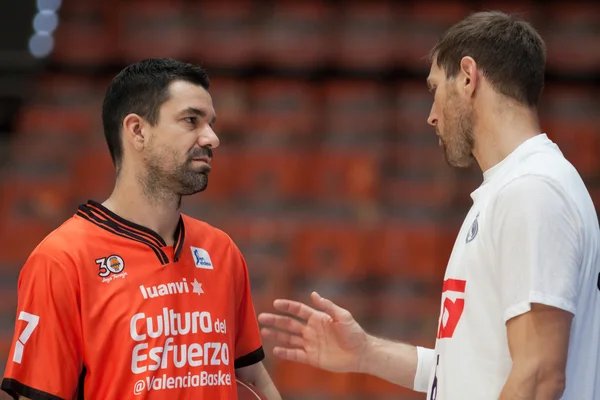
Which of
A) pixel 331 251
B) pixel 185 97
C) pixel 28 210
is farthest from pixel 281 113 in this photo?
pixel 185 97

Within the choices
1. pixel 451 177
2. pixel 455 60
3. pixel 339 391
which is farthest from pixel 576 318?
pixel 451 177

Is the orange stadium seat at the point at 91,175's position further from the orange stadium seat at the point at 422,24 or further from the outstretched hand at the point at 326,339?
the outstretched hand at the point at 326,339

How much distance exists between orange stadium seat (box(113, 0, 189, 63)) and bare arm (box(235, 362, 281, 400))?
438 cm

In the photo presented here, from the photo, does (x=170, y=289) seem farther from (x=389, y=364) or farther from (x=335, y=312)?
(x=389, y=364)

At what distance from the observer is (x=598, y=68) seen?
6578 mm

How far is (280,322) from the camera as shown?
108 inches

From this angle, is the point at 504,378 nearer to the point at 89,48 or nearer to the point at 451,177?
the point at 451,177

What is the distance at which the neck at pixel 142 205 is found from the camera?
2.48 metres

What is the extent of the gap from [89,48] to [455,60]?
4972 mm

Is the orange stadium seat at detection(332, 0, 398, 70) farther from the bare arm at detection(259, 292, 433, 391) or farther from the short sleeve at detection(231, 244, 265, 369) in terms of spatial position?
the short sleeve at detection(231, 244, 265, 369)

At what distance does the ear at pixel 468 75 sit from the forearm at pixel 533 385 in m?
0.79

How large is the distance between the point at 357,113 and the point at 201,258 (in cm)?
419

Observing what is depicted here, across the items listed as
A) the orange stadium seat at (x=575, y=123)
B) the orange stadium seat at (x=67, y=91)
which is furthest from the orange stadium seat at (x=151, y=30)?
the orange stadium seat at (x=575, y=123)

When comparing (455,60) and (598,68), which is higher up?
(598,68)
